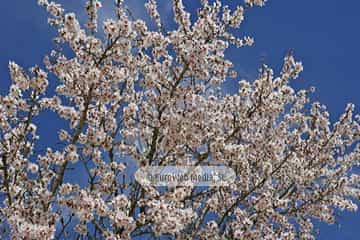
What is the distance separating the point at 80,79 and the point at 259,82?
9.10 feet

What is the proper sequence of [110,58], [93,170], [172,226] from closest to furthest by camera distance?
[172,226], [110,58], [93,170]

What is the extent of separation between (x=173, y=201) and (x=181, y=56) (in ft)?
7.63

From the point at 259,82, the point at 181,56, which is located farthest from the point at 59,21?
the point at 259,82

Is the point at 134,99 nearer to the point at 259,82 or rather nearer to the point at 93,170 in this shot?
the point at 93,170

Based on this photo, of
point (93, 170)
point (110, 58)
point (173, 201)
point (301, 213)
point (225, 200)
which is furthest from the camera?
point (301, 213)

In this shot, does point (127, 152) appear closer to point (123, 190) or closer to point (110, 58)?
point (123, 190)

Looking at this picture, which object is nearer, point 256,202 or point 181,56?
point 181,56

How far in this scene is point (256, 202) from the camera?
8719 millimetres

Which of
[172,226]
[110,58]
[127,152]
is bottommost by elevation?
[172,226]

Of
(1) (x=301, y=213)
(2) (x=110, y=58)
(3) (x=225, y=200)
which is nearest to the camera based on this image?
(2) (x=110, y=58)

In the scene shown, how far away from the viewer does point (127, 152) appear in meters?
8.23

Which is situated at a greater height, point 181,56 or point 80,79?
point 181,56

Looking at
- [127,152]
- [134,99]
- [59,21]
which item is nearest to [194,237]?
[127,152]

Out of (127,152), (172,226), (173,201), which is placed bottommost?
(172,226)
